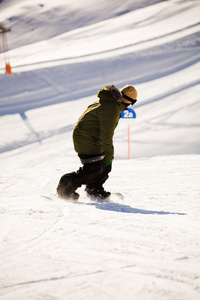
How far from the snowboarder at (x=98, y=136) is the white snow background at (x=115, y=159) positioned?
227mm

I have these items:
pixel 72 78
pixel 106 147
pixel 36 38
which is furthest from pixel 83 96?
pixel 36 38

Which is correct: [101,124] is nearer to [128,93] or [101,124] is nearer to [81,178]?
[128,93]

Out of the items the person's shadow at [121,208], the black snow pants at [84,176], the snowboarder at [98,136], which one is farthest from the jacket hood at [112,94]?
the person's shadow at [121,208]

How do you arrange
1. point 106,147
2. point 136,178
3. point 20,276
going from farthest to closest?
point 136,178 → point 106,147 → point 20,276

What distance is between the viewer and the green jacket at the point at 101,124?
2.74m

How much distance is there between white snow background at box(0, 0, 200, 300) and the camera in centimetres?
161

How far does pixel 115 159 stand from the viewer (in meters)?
10.2

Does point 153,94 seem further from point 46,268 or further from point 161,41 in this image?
point 46,268

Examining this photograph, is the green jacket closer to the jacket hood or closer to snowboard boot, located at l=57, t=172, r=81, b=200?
the jacket hood

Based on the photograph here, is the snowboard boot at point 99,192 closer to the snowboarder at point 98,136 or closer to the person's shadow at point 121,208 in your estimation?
the snowboarder at point 98,136

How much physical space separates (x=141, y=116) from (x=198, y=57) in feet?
20.8

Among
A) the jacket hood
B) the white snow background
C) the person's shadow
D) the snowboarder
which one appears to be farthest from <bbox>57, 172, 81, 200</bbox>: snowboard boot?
the jacket hood

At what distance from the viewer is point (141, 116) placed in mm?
12383

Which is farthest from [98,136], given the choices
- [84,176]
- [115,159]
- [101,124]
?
[115,159]
